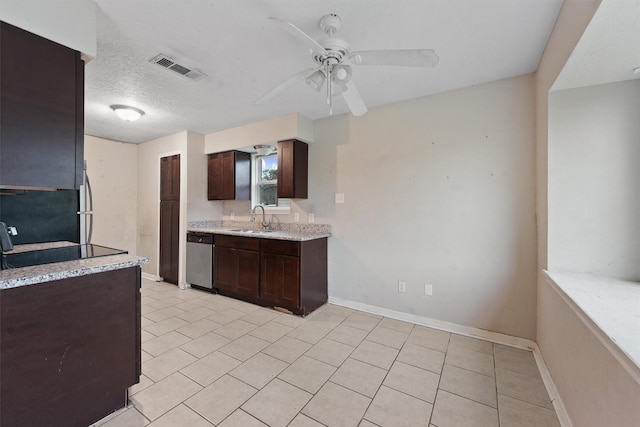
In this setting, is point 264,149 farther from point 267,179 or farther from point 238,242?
point 238,242

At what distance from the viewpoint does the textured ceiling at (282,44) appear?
1.61m

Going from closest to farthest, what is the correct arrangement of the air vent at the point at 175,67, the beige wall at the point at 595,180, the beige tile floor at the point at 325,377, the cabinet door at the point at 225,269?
1. the beige tile floor at the point at 325,377
2. the beige wall at the point at 595,180
3. the air vent at the point at 175,67
4. the cabinet door at the point at 225,269

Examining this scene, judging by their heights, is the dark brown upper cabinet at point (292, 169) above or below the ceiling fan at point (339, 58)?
below

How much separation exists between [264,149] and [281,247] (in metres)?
1.83

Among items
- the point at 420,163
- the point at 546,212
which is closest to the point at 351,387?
the point at 546,212

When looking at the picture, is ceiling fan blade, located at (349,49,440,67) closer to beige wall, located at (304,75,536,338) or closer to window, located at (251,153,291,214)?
beige wall, located at (304,75,536,338)

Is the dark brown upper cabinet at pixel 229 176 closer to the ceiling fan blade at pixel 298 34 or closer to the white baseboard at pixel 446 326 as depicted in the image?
the white baseboard at pixel 446 326

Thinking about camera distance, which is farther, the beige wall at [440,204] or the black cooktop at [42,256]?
the beige wall at [440,204]

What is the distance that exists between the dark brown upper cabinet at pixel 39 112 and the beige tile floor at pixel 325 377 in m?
1.48

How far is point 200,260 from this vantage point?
3.94 m

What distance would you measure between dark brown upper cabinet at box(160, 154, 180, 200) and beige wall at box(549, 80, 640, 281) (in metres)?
4.68

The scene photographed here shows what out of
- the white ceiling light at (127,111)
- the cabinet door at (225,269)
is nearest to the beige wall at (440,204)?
the cabinet door at (225,269)

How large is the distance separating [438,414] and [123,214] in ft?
18.7

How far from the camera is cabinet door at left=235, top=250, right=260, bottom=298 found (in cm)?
336
